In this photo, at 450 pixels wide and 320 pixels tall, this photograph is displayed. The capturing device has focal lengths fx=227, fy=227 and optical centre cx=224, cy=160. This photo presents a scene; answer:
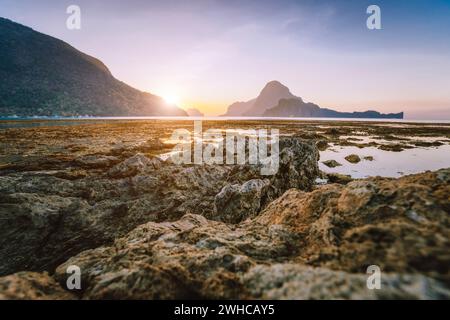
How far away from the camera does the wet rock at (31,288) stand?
8.87ft

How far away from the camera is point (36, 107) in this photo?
171m

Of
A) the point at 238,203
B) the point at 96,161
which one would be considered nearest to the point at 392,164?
the point at 238,203

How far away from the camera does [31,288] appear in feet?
9.55

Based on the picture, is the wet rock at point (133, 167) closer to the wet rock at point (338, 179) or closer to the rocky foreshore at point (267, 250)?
the rocky foreshore at point (267, 250)

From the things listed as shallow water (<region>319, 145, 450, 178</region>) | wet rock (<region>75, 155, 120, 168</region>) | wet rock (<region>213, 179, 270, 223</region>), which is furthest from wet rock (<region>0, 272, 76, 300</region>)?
shallow water (<region>319, 145, 450, 178</region>)

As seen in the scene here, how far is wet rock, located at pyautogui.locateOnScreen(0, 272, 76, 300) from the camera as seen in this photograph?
271 cm

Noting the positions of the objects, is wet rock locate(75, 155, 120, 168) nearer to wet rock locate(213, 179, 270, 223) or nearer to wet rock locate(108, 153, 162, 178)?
wet rock locate(108, 153, 162, 178)

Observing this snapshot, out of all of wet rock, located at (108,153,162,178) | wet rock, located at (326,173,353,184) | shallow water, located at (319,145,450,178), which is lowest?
wet rock, located at (326,173,353,184)

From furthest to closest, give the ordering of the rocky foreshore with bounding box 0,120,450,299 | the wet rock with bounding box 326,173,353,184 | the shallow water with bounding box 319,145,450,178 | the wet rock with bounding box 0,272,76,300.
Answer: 1. the shallow water with bounding box 319,145,450,178
2. the wet rock with bounding box 326,173,353,184
3. the wet rock with bounding box 0,272,76,300
4. the rocky foreshore with bounding box 0,120,450,299

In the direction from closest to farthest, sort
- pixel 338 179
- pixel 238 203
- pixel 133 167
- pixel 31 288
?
pixel 31 288 → pixel 238 203 → pixel 133 167 → pixel 338 179

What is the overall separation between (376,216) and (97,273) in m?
4.06

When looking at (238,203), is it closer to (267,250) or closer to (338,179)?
(267,250)

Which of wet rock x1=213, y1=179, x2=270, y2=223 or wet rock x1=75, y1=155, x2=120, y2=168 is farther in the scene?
wet rock x1=75, y1=155, x2=120, y2=168
